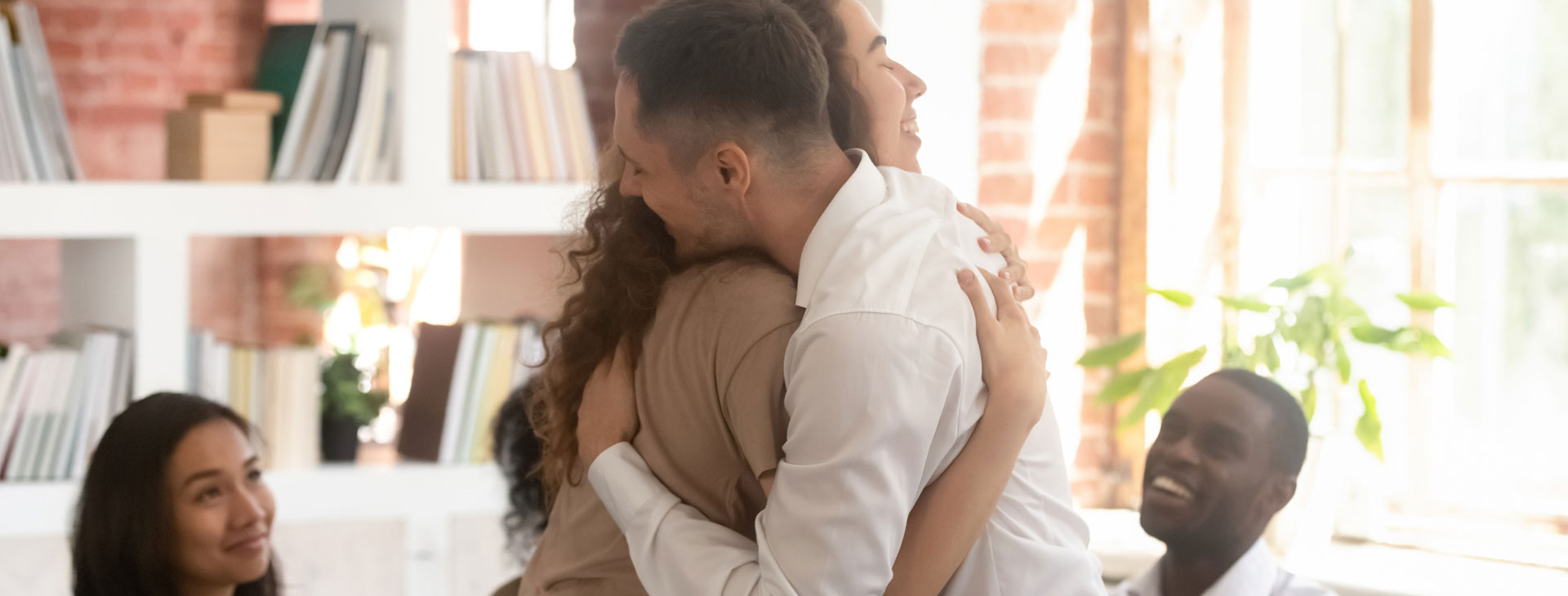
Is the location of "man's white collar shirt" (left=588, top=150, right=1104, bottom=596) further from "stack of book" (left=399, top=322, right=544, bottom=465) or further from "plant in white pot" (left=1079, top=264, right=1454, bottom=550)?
"plant in white pot" (left=1079, top=264, right=1454, bottom=550)

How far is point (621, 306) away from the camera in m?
1.37

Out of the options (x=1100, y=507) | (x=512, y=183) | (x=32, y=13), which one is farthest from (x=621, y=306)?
(x=1100, y=507)

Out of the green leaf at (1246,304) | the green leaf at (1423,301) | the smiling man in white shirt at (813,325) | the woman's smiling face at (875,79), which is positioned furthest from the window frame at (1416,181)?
the smiling man in white shirt at (813,325)

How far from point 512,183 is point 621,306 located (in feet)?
4.89

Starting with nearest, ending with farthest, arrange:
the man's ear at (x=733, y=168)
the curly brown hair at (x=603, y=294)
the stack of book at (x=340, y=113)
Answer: the man's ear at (x=733, y=168)
the curly brown hair at (x=603, y=294)
the stack of book at (x=340, y=113)

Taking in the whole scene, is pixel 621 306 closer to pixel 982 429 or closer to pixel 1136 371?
pixel 982 429

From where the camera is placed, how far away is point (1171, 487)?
2.32 metres

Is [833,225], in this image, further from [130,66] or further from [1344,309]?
[130,66]

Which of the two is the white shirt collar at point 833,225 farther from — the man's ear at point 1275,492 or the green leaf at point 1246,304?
the green leaf at point 1246,304

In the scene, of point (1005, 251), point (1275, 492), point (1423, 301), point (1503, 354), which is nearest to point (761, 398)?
point (1005, 251)

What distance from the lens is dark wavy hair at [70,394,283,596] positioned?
206cm

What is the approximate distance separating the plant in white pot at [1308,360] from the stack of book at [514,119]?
1154 millimetres

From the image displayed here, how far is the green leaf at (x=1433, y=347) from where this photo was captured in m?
2.86

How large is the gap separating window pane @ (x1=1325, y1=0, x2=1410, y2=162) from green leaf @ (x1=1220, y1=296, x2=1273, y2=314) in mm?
563
